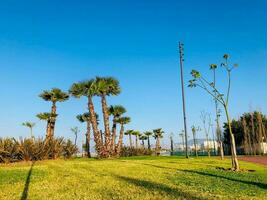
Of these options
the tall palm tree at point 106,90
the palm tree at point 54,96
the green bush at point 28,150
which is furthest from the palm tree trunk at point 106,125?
the green bush at point 28,150

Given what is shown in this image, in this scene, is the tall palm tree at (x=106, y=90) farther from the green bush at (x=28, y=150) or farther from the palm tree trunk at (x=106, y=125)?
the green bush at (x=28, y=150)

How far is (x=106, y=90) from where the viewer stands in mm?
46938

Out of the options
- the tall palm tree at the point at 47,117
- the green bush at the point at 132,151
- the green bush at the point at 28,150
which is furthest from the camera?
the green bush at the point at 132,151

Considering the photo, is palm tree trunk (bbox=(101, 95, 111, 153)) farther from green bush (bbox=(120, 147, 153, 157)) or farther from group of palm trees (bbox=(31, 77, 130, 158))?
green bush (bbox=(120, 147, 153, 157))

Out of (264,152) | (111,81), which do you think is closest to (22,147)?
(111,81)

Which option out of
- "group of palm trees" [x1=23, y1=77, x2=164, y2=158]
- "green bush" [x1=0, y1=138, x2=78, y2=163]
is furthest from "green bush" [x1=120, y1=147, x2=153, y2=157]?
"green bush" [x1=0, y1=138, x2=78, y2=163]

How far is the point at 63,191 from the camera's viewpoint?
11711 mm

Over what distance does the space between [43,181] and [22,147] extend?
45.2 ft

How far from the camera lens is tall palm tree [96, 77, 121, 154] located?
4434 centimetres

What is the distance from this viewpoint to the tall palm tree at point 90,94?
43.4 metres

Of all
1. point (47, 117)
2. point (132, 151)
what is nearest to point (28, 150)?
point (47, 117)

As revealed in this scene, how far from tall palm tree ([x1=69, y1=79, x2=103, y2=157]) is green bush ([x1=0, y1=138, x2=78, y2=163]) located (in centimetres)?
1168

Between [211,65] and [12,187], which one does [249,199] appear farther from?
[211,65]

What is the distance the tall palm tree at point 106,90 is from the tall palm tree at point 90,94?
893mm
